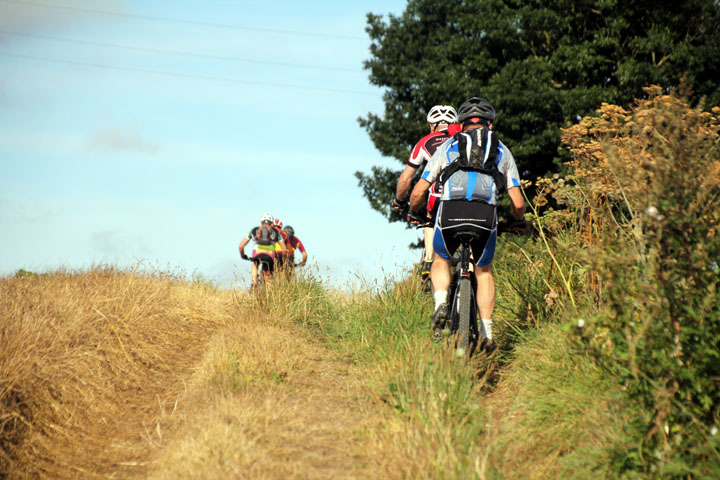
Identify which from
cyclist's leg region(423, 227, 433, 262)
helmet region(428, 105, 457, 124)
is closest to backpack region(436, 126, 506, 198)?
helmet region(428, 105, 457, 124)

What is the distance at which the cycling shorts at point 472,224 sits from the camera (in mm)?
5520

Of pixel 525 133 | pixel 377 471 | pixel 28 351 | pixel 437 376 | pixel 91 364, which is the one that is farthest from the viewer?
pixel 525 133

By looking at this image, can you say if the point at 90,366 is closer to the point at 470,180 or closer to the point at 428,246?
the point at 428,246

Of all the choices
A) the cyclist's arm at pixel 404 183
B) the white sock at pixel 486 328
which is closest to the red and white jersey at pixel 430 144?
the cyclist's arm at pixel 404 183

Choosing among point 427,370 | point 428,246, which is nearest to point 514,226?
point 427,370

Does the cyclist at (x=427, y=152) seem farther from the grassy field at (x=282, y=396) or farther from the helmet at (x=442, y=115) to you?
the grassy field at (x=282, y=396)

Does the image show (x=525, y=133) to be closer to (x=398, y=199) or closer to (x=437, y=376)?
(x=398, y=199)

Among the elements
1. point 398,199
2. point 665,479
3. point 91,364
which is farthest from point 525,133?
point 665,479

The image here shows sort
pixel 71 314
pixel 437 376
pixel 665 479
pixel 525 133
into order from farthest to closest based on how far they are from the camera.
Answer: pixel 525 133 → pixel 71 314 → pixel 437 376 → pixel 665 479

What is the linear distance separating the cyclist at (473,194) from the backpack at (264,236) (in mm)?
9012

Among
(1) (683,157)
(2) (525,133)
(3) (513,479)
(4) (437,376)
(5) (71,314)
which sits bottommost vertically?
(3) (513,479)

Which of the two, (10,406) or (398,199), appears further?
(398,199)

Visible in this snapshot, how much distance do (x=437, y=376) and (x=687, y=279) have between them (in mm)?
1836

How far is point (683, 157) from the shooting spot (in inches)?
156
